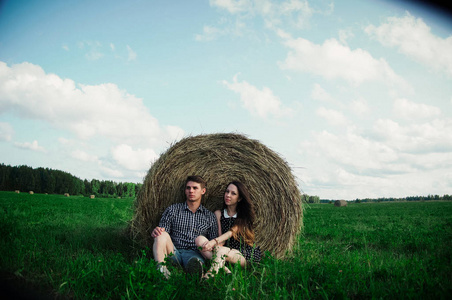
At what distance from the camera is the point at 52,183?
156 ft

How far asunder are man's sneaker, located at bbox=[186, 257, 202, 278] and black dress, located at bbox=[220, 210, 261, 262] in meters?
0.82

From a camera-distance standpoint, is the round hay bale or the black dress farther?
the round hay bale

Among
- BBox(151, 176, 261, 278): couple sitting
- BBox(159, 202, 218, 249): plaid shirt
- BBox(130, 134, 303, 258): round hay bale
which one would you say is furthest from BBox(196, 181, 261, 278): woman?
BBox(130, 134, 303, 258): round hay bale

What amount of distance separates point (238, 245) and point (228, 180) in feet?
4.28

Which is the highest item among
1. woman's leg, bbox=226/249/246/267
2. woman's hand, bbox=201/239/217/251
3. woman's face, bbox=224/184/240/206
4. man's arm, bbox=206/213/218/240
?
woman's face, bbox=224/184/240/206

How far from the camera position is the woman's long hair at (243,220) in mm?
4570

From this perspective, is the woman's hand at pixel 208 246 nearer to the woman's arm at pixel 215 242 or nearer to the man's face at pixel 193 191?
the woman's arm at pixel 215 242

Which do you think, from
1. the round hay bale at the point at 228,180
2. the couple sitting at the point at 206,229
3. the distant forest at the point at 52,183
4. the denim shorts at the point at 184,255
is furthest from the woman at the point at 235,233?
the distant forest at the point at 52,183

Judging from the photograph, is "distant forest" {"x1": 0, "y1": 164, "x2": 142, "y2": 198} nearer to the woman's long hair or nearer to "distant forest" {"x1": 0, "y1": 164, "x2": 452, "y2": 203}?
"distant forest" {"x1": 0, "y1": 164, "x2": 452, "y2": 203}

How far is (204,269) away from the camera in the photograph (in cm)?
375

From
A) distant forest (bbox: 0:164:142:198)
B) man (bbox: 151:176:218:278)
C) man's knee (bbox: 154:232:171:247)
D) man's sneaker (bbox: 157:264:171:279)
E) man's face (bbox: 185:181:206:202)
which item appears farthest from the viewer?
distant forest (bbox: 0:164:142:198)

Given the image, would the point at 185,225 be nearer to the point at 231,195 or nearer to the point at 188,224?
the point at 188,224

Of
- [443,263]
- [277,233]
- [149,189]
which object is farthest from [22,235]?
[443,263]

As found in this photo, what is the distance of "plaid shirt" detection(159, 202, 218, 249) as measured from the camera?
454cm
